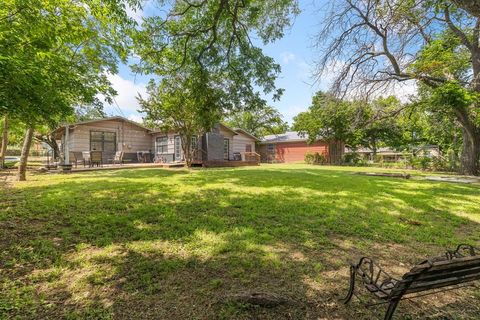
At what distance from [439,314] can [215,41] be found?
717 centimetres

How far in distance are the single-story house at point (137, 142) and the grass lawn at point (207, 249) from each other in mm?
11183

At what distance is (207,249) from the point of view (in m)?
3.41

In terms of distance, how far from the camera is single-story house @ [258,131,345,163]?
84.0 ft

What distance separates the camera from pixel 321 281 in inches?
106

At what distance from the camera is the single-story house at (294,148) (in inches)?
1008

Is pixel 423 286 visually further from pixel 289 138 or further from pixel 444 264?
pixel 289 138

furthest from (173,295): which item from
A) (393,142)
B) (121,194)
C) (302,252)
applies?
(393,142)

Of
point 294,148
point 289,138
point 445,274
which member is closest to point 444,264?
point 445,274

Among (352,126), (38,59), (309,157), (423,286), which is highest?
(352,126)

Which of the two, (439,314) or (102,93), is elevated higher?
(102,93)

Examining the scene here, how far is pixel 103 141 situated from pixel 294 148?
1953 cm

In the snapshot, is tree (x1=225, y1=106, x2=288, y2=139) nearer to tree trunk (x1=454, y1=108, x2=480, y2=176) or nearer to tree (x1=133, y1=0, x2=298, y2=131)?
tree trunk (x1=454, y1=108, x2=480, y2=176)

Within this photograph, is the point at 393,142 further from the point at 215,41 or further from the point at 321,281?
the point at 321,281

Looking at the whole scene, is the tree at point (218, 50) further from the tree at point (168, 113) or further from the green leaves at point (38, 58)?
the tree at point (168, 113)
